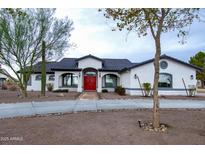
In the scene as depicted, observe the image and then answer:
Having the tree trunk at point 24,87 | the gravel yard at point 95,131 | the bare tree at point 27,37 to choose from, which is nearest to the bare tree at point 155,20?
the gravel yard at point 95,131

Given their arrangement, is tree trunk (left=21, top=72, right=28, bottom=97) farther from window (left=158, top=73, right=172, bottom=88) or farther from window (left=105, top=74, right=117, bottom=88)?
window (left=158, top=73, right=172, bottom=88)

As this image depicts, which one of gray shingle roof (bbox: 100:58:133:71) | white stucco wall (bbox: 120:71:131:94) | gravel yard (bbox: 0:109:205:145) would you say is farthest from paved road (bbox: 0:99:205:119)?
gray shingle roof (bbox: 100:58:133:71)

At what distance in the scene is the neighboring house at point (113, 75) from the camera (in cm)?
2244

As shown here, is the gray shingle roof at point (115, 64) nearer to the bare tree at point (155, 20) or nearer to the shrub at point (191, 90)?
the shrub at point (191, 90)

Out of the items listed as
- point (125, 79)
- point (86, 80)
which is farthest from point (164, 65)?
point (86, 80)

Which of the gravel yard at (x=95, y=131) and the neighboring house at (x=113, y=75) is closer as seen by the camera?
the gravel yard at (x=95, y=131)

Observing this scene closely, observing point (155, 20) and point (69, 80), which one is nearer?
point (155, 20)

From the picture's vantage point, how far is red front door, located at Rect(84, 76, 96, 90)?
27203 millimetres

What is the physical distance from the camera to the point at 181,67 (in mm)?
22734

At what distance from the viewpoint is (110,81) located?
28.2 m

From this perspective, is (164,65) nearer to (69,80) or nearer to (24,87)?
(69,80)

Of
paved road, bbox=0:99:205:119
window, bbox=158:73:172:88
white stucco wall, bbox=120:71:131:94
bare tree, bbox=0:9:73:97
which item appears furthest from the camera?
white stucco wall, bbox=120:71:131:94

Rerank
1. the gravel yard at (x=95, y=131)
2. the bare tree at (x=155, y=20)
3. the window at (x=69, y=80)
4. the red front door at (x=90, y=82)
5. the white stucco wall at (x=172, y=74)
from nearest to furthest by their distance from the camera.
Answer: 1. the gravel yard at (x=95, y=131)
2. the bare tree at (x=155, y=20)
3. the white stucco wall at (x=172, y=74)
4. the red front door at (x=90, y=82)
5. the window at (x=69, y=80)

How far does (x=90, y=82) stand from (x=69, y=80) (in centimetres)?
273
